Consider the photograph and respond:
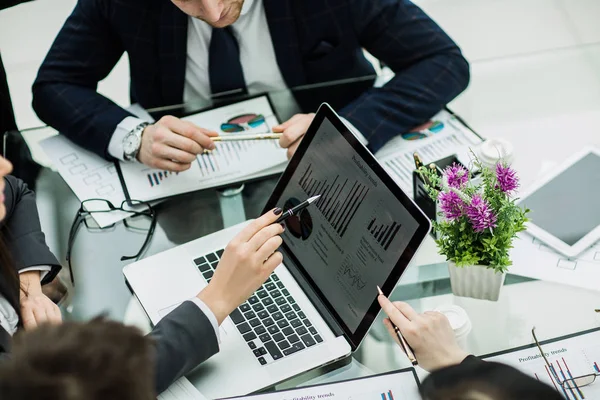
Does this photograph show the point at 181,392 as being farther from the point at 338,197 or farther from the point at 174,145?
the point at 174,145

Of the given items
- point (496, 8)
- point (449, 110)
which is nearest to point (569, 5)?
point (496, 8)

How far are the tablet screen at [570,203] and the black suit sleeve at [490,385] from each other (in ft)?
1.78

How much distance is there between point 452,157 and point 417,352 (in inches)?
17.0

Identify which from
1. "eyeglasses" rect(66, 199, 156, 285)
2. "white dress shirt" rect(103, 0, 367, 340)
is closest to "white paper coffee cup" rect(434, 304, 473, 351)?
"eyeglasses" rect(66, 199, 156, 285)

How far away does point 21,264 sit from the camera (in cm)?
135

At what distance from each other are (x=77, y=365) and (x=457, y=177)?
2.22 feet

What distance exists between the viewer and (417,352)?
3.76 ft

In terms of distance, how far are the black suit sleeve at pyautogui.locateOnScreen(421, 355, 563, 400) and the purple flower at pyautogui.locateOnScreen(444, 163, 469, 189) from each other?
14.2 inches

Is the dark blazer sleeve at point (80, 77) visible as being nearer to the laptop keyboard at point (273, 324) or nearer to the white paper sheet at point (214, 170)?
the white paper sheet at point (214, 170)

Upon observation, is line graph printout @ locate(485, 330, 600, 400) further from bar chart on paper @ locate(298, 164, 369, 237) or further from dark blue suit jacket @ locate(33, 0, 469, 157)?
dark blue suit jacket @ locate(33, 0, 469, 157)

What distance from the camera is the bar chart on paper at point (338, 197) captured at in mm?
1226

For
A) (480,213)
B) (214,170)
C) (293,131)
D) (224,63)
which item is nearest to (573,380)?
(480,213)

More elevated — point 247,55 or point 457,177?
point 457,177

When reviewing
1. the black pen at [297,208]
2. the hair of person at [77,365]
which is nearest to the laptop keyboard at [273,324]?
the black pen at [297,208]
